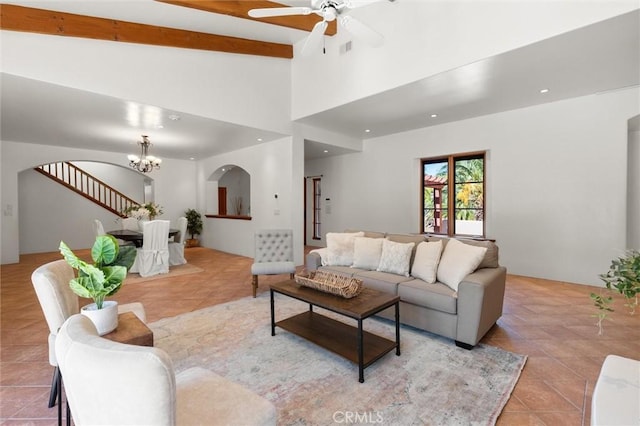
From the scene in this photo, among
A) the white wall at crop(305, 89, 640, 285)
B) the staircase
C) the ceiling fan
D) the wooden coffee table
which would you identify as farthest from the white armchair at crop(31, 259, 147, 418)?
the staircase

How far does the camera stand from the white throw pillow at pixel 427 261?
116 inches

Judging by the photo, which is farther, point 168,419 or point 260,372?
point 260,372

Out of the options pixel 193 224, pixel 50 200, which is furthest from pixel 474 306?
pixel 50 200

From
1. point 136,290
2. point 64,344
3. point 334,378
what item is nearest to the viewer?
point 64,344

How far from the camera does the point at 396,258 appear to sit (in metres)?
3.23

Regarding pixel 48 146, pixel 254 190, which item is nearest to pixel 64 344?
pixel 254 190

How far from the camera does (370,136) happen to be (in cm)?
687

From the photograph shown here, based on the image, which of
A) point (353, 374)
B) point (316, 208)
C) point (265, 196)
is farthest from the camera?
point (316, 208)

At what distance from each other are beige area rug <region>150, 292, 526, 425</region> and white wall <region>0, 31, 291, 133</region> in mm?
3120

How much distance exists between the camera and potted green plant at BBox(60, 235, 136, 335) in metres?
1.42

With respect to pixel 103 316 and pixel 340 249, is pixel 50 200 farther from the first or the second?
pixel 103 316

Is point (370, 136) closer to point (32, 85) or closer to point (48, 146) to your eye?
point (32, 85)

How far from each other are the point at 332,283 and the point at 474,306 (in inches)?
48.3

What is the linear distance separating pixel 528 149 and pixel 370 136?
3.19 m
